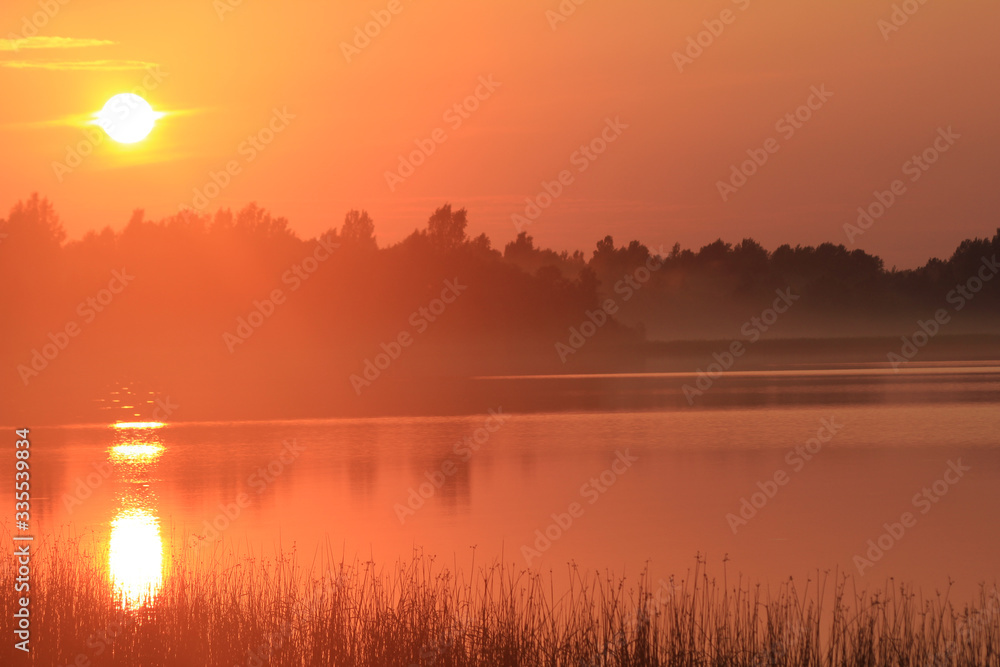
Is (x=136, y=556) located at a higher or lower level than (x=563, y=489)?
lower

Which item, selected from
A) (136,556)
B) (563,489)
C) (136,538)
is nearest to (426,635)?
(136,556)

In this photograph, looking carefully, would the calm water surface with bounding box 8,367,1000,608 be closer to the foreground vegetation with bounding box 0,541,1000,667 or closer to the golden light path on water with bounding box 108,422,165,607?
the golden light path on water with bounding box 108,422,165,607

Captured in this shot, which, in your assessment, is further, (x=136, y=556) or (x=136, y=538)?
(x=136, y=538)

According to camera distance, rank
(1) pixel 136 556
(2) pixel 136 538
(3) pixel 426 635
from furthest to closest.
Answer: (2) pixel 136 538 < (1) pixel 136 556 < (3) pixel 426 635

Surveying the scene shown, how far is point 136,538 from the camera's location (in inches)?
810

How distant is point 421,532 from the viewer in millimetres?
21297

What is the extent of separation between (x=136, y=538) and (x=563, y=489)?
10.9 metres

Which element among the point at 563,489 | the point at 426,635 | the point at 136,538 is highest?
the point at 563,489

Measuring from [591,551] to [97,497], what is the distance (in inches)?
552

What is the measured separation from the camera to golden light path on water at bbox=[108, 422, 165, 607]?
15.0 metres

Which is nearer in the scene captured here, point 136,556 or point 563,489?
point 136,556

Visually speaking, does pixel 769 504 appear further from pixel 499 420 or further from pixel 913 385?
pixel 913 385

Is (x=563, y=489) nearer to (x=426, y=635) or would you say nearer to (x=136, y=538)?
(x=136, y=538)

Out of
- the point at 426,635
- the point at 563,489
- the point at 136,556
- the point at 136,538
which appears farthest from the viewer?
the point at 563,489
